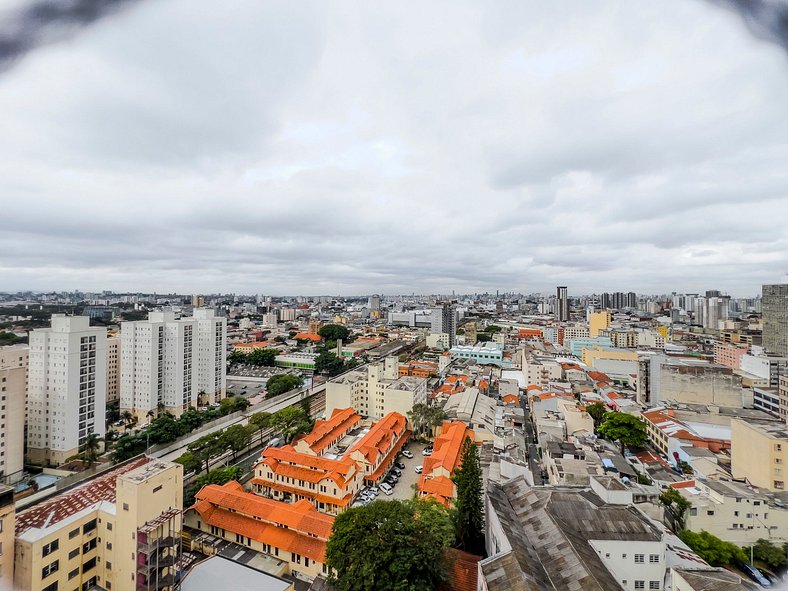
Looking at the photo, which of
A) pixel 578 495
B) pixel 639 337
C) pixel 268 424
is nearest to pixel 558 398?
pixel 578 495

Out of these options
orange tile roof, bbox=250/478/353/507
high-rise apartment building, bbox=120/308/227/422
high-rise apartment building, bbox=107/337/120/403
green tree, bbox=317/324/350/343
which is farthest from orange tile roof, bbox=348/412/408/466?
green tree, bbox=317/324/350/343

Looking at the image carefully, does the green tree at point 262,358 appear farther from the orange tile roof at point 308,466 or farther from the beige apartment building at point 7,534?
the beige apartment building at point 7,534

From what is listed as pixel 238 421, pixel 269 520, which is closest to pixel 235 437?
pixel 238 421

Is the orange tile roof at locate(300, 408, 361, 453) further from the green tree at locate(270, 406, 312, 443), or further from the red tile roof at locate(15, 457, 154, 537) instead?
the red tile roof at locate(15, 457, 154, 537)

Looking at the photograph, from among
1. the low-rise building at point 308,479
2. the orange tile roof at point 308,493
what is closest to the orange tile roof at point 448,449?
the low-rise building at point 308,479

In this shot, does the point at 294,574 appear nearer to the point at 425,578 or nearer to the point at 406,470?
the point at 425,578

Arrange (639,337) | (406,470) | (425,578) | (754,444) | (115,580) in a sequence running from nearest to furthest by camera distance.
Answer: (425,578) → (115,580) → (754,444) → (406,470) → (639,337)

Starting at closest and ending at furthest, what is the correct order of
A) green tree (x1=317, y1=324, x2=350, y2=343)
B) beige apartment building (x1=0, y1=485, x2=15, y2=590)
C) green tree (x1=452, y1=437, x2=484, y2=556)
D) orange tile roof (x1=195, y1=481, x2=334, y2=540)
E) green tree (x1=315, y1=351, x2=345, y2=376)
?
beige apartment building (x1=0, y1=485, x2=15, y2=590)
green tree (x1=452, y1=437, x2=484, y2=556)
orange tile roof (x1=195, y1=481, x2=334, y2=540)
green tree (x1=315, y1=351, x2=345, y2=376)
green tree (x1=317, y1=324, x2=350, y2=343)
